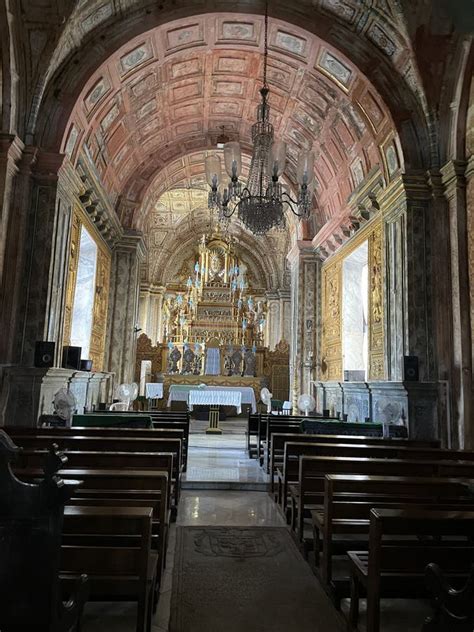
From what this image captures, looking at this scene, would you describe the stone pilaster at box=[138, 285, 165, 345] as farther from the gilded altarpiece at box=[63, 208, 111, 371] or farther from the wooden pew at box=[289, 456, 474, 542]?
the wooden pew at box=[289, 456, 474, 542]

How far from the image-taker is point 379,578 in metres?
2.06

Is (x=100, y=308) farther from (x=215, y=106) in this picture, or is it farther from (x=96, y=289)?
(x=215, y=106)

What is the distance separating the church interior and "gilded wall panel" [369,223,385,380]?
9cm

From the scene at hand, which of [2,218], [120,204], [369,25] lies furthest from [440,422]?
[120,204]

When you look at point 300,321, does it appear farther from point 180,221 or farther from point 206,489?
point 180,221

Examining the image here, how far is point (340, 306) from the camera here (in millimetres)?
11406

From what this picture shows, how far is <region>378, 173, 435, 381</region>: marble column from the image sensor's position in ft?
24.8

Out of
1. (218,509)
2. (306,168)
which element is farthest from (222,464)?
(306,168)

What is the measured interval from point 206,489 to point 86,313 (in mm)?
5988

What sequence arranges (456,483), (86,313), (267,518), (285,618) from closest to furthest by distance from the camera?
(285,618) < (456,483) < (267,518) < (86,313)

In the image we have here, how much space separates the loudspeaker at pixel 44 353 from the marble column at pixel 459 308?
19.8ft

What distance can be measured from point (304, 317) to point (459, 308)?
234 inches

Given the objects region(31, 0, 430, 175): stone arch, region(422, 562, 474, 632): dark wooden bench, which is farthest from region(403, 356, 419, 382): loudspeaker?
region(422, 562, 474, 632): dark wooden bench

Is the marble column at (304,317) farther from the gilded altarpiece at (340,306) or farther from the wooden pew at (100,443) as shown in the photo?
the wooden pew at (100,443)
